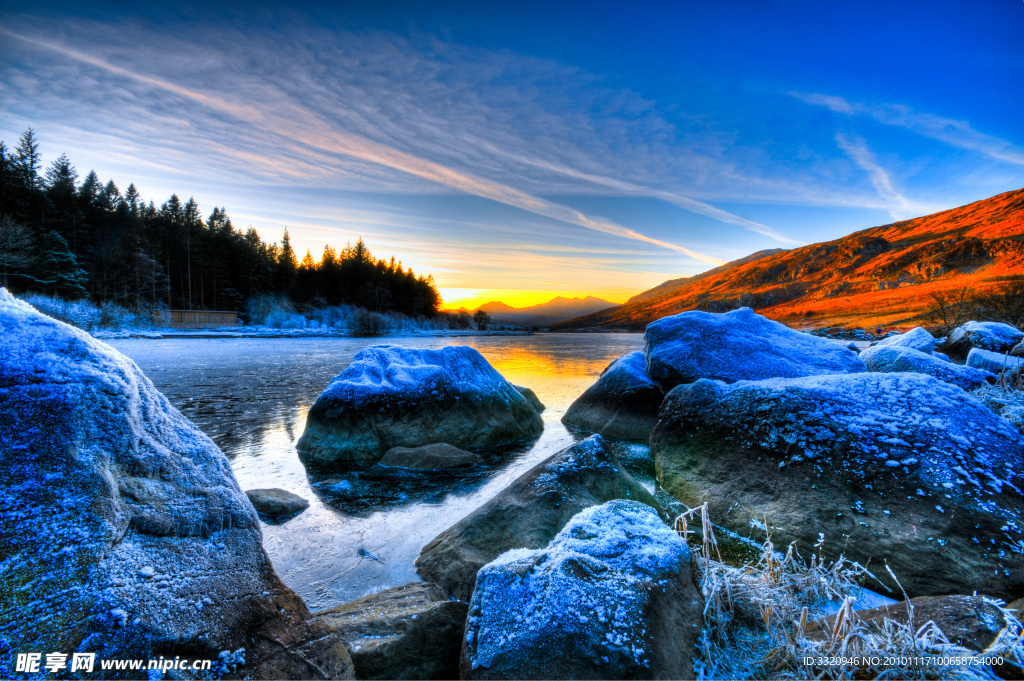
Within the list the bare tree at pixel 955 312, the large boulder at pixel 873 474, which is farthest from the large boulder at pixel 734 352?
the bare tree at pixel 955 312

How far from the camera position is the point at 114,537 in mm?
2174

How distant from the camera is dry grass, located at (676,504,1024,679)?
178 cm

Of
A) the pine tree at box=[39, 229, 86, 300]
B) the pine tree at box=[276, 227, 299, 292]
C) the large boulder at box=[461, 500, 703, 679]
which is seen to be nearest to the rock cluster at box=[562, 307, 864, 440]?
the large boulder at box=[461, 500, 703, 679]

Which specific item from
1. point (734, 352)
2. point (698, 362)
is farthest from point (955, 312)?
point (698, 362)

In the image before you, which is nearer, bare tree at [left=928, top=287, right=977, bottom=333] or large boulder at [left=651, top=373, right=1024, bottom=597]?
large boulder at [left=651, top=373, right=1024, bottom=597]

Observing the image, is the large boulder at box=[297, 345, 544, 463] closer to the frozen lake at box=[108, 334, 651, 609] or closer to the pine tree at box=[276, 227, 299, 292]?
the frozen lake at box=[108, 334, 651, 609]

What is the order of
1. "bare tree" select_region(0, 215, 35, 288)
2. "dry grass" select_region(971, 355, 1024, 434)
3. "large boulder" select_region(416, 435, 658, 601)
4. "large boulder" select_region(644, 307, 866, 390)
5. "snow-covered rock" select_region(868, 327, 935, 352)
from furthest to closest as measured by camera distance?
"bare tree" select_region(0, 215, 35, 288), "snow-covered rock" select_region(868, 327, 935, 352), "large boulder" select_region(644, 307, 866, 390), "dry grass" select_region(971, 355, 1024, 434), "large boulder" select_region(416, 435, 658, 601)

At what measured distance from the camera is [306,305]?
72.8 m

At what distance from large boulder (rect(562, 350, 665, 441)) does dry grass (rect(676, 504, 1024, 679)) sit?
656 centimetres

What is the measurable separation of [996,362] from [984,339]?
5417 millimetres

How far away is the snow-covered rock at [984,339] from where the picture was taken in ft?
43.0

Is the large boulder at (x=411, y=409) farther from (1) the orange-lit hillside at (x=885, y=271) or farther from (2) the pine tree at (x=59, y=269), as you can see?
(2) the pine tree at (x=59, y=269)

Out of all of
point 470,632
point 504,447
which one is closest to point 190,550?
point 470,632

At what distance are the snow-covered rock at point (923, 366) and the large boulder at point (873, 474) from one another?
4.27 metres
